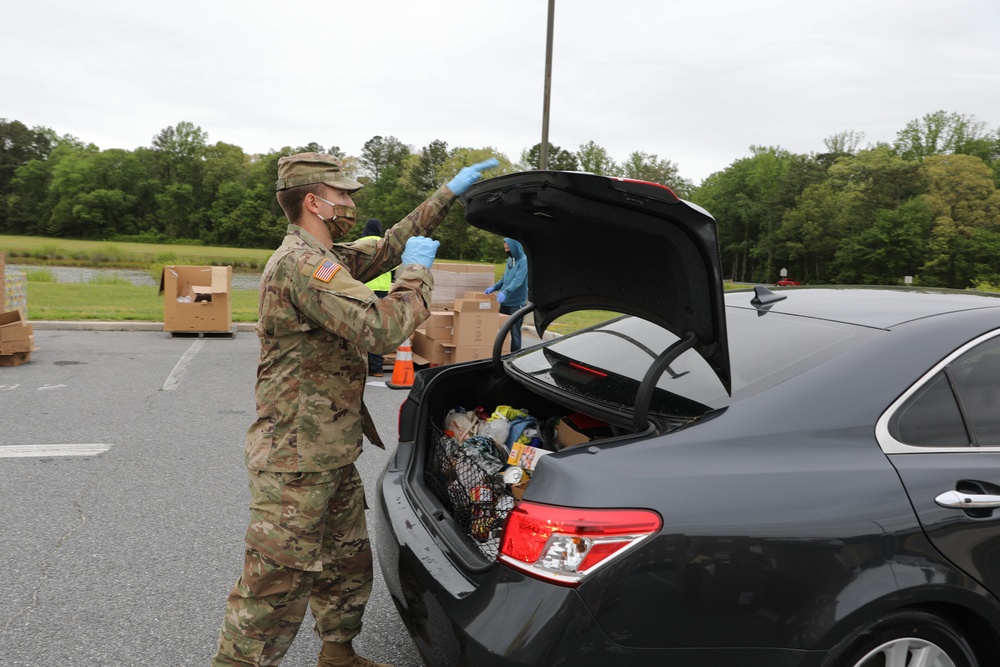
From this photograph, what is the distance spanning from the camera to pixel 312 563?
7.61 ft

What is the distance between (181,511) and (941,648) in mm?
3770

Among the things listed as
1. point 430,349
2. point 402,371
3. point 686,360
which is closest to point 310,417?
point 686,360

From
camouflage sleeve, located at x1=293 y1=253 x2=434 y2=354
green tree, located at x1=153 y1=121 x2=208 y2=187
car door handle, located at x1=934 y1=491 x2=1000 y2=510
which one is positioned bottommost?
car door handle, located at x1=934 y1=491 x2=1000 y2=510

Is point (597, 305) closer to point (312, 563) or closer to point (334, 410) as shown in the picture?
point (334, 410)

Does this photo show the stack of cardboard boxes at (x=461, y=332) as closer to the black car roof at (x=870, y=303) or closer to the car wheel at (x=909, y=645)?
the black car roof at (x=870, y=303)

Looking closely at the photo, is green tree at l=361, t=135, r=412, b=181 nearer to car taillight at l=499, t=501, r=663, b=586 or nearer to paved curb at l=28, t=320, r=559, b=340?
paved curb at l=28, t=320, r=559, b=340

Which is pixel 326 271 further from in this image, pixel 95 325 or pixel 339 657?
pixel 95 325

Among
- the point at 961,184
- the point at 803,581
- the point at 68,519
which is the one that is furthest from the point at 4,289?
the point at 961,184

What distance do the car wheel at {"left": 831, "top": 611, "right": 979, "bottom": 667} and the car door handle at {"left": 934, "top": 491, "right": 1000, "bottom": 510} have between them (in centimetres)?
31

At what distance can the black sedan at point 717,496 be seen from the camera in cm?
170

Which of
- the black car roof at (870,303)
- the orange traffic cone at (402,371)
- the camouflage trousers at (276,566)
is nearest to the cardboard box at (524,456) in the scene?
the camouflage trousers at (276,566)

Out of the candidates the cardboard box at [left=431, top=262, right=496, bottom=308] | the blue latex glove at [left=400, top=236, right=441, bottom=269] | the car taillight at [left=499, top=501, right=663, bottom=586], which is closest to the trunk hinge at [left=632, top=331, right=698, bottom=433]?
the car taillight at [left=499, top=501, right=663, bottom=586]

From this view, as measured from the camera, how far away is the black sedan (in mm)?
1697

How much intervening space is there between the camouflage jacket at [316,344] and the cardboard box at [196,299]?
30.1 ft
